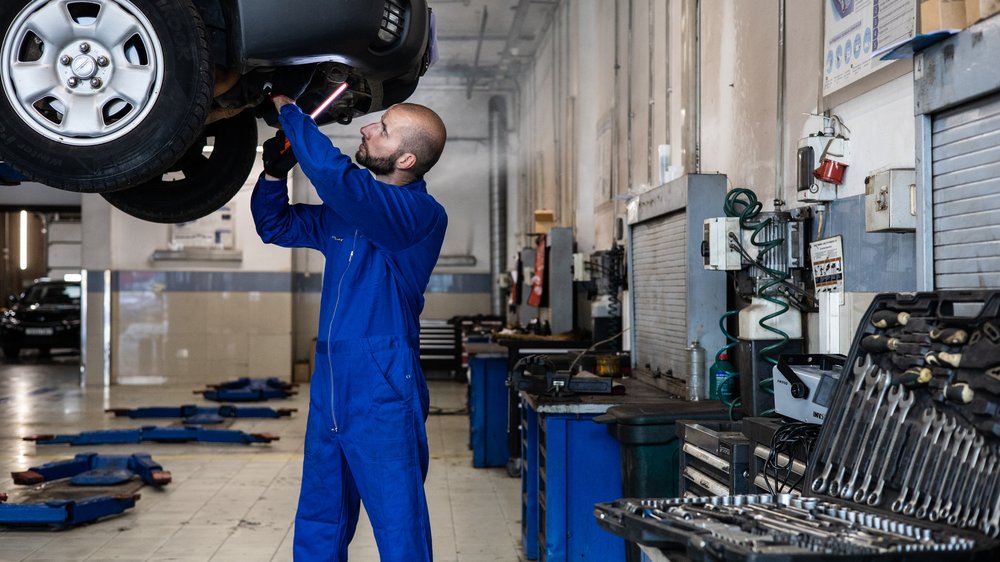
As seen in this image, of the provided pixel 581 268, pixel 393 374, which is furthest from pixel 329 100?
pixel 581 268

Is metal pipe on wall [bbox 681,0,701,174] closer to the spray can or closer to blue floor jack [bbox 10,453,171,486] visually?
the spray can

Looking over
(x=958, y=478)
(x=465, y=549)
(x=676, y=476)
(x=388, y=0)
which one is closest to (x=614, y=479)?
(x=676, y=476)

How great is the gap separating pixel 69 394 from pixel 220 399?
1.74 m

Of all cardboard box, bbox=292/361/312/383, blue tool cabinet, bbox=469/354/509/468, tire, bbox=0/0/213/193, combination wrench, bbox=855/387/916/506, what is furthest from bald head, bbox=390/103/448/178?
cardboard box, bbox=292/361/312/383

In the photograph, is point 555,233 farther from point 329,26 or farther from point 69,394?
point 69,394

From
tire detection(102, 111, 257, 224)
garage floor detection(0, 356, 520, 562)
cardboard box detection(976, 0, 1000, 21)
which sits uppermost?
cardboard box detection(976, 0, 1000, 21)

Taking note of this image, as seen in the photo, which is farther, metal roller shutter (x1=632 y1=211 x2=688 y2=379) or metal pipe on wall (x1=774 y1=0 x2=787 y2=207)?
metal roller shutter (x1=632 y1=211 x2=688 y2=379)

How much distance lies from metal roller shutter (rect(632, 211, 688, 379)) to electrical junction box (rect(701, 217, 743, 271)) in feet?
1.10

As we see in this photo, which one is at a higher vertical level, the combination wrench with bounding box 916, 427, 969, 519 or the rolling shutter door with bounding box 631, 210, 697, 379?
the rolling shutter door with bounding box 631, 210, 697, 379

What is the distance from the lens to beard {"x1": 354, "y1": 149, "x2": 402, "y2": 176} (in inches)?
90.4

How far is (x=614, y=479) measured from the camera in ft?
10.5

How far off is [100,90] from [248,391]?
22.5ft

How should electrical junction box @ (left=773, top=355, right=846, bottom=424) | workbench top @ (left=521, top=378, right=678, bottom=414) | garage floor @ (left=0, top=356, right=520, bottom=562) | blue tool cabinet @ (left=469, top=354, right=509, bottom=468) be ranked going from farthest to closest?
1. blue tool cabinet @ (left=469, top=354, right=509, bottom=468)
2. garage floor @ (left=0, top=356, right=520, bottom=562)
3. workbench top @ (left=521, top=378, right=678, bottom=414)
4. electrical junction box @ (left=773, top=355, right=846, bottom=424)

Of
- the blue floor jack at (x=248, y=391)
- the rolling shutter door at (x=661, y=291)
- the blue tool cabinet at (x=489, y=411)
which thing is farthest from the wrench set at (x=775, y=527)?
the blue floor jack at (x=248, y=391)
